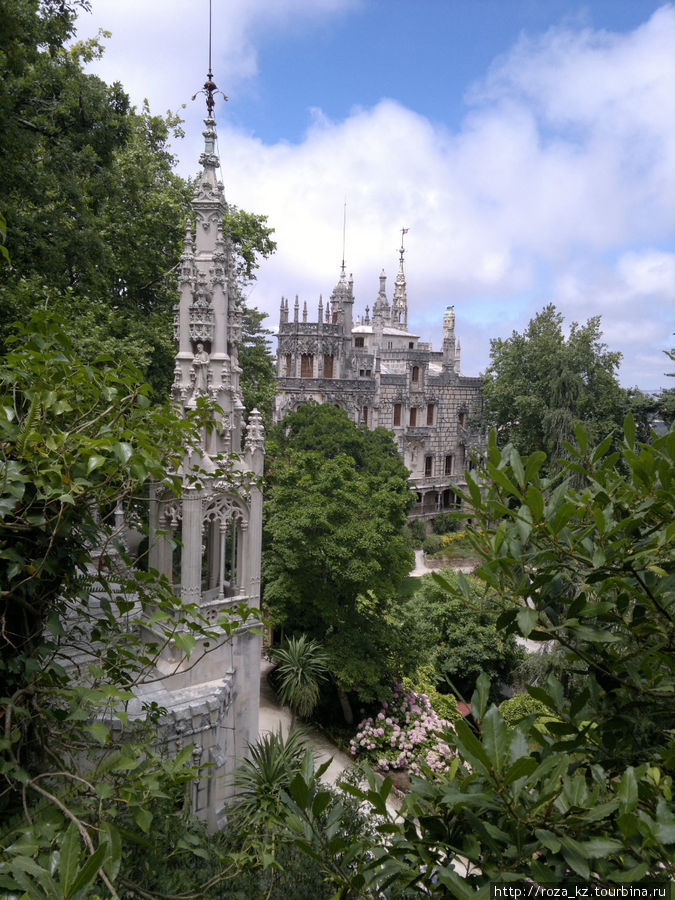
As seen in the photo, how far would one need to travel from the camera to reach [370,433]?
25.9m

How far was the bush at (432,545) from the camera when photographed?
29006 mm

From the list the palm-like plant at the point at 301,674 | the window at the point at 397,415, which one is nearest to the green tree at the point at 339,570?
the palm-like plant at the point at 301,674

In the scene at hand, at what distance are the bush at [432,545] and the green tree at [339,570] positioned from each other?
14.6m

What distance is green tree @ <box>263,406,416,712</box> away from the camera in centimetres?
1295

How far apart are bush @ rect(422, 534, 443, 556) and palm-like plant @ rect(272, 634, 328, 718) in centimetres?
1726

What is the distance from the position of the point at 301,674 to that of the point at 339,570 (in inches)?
98.0

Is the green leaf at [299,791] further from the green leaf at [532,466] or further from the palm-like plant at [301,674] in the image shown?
the palm-like plant at [301,674]

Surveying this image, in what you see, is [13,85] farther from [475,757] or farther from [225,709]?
[475,757]

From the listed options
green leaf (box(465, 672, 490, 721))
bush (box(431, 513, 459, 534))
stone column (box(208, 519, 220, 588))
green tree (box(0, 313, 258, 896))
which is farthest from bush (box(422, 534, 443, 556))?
green leaf (box(465, 672, 490, 721))

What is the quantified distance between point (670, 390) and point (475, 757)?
1998 cm

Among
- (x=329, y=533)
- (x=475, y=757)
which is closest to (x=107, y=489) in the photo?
(x=475, y=757)

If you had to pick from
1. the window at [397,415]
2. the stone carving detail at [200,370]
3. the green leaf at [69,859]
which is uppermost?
the window at [397,415]

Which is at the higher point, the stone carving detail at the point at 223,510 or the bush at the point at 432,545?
the stone carving detail at the point at 223,510

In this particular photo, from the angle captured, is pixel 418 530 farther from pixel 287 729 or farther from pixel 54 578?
pixel 54 578
